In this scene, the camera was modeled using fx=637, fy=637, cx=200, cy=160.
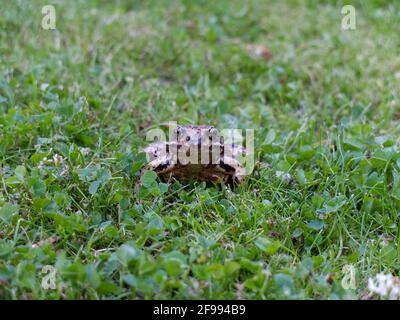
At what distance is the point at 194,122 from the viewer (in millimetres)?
4301

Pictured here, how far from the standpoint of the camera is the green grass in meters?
2.78

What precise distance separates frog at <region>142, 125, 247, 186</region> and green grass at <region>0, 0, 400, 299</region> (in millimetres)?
100

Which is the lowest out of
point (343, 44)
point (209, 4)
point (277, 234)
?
point (277, 234)

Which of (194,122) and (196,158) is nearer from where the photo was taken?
(196,158)

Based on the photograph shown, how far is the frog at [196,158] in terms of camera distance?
3439 mm

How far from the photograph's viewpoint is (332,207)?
3250mm

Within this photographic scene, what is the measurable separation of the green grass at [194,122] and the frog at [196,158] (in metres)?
0.10

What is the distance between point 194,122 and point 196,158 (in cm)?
87

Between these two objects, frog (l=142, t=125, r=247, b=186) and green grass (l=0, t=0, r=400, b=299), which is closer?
green grass (l=0, t=0, r=400, b=299)

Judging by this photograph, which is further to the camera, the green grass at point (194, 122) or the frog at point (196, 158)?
the frog at point (196, 158)

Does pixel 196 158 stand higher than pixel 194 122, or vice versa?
pixel 194 122
